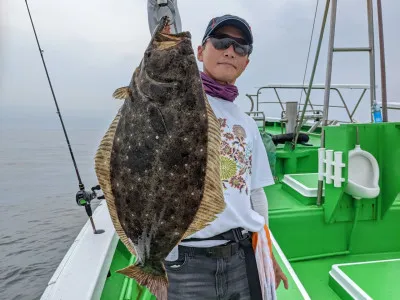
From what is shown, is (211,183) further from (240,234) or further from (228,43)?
(228,43)

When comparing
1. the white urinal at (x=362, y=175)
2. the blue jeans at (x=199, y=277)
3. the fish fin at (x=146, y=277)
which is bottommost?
the white urinal at (x=362, y=175)

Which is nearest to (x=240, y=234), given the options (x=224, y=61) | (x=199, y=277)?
(x=199, y=277)

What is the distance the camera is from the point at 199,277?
63.6 inches

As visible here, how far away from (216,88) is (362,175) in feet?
9.39

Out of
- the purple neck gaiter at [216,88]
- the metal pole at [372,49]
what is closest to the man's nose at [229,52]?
the purple neck gaiter at [216,88]

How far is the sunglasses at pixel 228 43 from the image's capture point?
1605mm

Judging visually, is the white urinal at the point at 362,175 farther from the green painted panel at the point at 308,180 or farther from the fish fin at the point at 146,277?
the fish fin at the point at 146,277

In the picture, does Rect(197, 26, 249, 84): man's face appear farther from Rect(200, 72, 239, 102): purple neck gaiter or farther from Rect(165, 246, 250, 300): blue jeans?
Rect(165, 246, 250, 300): blue jeans

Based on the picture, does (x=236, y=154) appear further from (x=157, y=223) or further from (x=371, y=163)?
(x=371, y=163)

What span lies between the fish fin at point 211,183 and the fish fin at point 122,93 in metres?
0.28

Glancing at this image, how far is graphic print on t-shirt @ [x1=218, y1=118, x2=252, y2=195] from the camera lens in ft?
5.34

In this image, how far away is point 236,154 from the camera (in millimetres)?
1660

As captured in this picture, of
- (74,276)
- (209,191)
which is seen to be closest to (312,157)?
(74,276)

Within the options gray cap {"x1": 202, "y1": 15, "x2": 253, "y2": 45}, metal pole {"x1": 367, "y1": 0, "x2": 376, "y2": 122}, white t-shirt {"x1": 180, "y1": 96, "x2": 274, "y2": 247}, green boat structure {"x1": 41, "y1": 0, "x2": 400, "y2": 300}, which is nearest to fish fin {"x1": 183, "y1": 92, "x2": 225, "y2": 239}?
white t-shirt {"x1": 180, "y1": 96, "x2": 274, "y2": 247}
